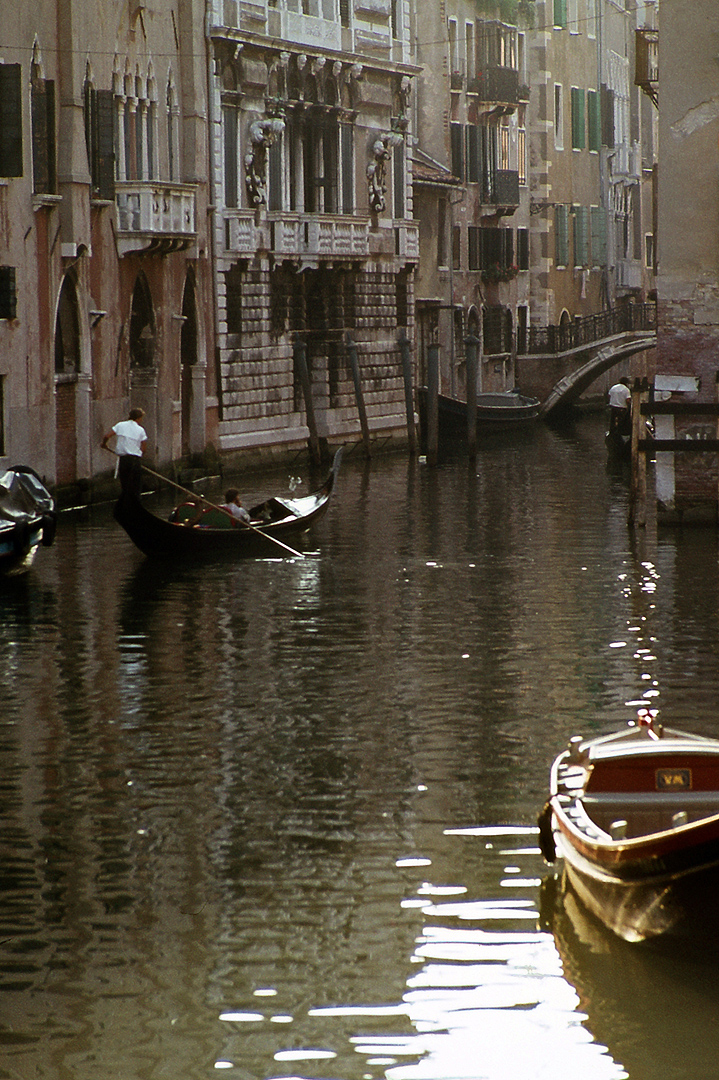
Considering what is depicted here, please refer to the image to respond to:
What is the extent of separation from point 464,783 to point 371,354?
1063 inches

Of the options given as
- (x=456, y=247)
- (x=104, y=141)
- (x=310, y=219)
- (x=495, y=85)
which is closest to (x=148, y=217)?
(x=104, y=141)

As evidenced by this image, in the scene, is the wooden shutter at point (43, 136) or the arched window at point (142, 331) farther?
the arched window at point (142, 331)

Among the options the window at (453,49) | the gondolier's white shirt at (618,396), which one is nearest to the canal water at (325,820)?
the gondolier's white shirt at (618,396)

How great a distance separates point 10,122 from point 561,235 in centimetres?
2949

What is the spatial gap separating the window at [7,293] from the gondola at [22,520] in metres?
3.18

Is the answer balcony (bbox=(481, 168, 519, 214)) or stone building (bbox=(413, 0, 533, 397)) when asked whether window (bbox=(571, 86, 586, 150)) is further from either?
balcony (bbox=(481, 168, 519, 214))

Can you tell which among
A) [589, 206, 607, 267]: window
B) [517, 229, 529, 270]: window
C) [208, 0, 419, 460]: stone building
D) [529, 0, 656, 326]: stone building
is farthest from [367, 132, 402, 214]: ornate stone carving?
[589, 206, 607, 267]: window

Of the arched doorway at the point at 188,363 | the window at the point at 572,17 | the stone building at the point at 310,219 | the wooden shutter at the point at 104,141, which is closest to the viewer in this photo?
the wooden shutter at the point at 104,141

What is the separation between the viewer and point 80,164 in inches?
935

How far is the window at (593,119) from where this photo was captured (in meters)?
51.2


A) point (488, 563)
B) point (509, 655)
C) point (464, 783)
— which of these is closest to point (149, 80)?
point (488, 563)

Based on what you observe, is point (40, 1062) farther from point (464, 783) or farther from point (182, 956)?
point (464, 783)

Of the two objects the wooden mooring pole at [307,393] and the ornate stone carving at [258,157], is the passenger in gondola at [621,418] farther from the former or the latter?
the ornate stone carving at [258,157]

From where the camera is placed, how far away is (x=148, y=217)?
2575 cm
